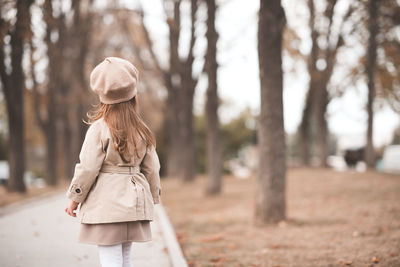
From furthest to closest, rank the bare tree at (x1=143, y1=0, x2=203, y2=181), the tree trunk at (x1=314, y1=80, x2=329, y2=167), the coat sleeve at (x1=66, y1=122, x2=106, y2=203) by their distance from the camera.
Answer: the tree trunk at (x1=314, y1=80, x2=329, y2=167) → the bare tree at (x1=143, y1=0, x2=203, y2=181) → the coat sleeve at (x1=66, y1=122, x2=106, y2=203)

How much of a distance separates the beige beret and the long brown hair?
7 centimetres

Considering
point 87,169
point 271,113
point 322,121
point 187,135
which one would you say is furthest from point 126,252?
point 322,121

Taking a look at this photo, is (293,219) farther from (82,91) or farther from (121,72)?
(82,91)

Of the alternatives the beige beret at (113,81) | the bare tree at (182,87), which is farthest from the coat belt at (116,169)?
the bare tree at (182,87)

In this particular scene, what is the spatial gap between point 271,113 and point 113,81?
5.00m

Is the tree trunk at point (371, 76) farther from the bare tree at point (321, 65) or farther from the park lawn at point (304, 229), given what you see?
the park lawn at point (304, 229)

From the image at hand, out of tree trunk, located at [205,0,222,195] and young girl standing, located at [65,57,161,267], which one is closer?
young girl standing, located at [65,57,161,267]

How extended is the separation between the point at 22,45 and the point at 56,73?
5494 millimetres

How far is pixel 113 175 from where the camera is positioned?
3.32 meters

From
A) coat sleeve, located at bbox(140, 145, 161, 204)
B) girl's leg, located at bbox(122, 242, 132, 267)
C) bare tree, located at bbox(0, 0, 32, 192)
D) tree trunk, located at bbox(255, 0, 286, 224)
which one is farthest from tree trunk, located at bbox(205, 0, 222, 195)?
girl's leg, located at bbox(122, 242, 132, 267)

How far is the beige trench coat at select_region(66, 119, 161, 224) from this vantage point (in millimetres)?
3221

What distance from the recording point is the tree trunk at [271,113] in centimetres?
788

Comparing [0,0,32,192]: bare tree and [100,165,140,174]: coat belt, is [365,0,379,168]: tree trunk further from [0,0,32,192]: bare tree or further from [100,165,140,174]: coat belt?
[100,165,140,174]: coat belt

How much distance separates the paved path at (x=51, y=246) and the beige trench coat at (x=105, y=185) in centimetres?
242
